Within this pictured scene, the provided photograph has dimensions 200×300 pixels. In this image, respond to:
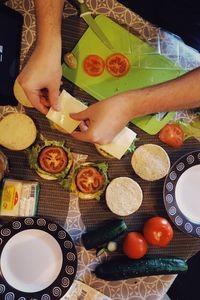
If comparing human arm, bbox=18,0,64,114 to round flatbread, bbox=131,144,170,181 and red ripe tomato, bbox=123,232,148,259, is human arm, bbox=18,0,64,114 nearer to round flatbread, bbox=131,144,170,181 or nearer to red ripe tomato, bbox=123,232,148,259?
round flatbread, bbox=131,144,170,181

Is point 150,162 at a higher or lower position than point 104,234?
higher

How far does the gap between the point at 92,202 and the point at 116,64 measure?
59 cm

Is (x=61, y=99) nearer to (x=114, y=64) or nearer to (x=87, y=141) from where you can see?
(x=87, y=141)

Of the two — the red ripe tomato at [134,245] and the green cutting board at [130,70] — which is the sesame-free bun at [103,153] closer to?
the green cutting board at [130,70]

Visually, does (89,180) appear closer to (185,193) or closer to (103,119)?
(103,119)

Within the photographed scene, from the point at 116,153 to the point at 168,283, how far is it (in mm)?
602

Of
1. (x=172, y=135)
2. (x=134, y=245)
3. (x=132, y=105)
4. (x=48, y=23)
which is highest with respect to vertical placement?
(x=48, y=23)

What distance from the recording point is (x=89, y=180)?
1.93 m

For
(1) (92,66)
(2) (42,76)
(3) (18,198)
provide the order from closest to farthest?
(2) (42,76), (3) (18,198), (1) (92,66)

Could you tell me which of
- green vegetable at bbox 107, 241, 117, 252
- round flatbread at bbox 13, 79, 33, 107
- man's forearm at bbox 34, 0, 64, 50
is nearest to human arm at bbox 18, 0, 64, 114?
man's forearm at bbox 34, 0, 64, 50

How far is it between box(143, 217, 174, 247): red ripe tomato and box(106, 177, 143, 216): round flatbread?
0.09m

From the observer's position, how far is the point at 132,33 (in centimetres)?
208

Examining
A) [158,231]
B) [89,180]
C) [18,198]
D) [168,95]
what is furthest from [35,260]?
[168,95]

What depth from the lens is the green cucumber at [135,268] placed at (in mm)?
1900
